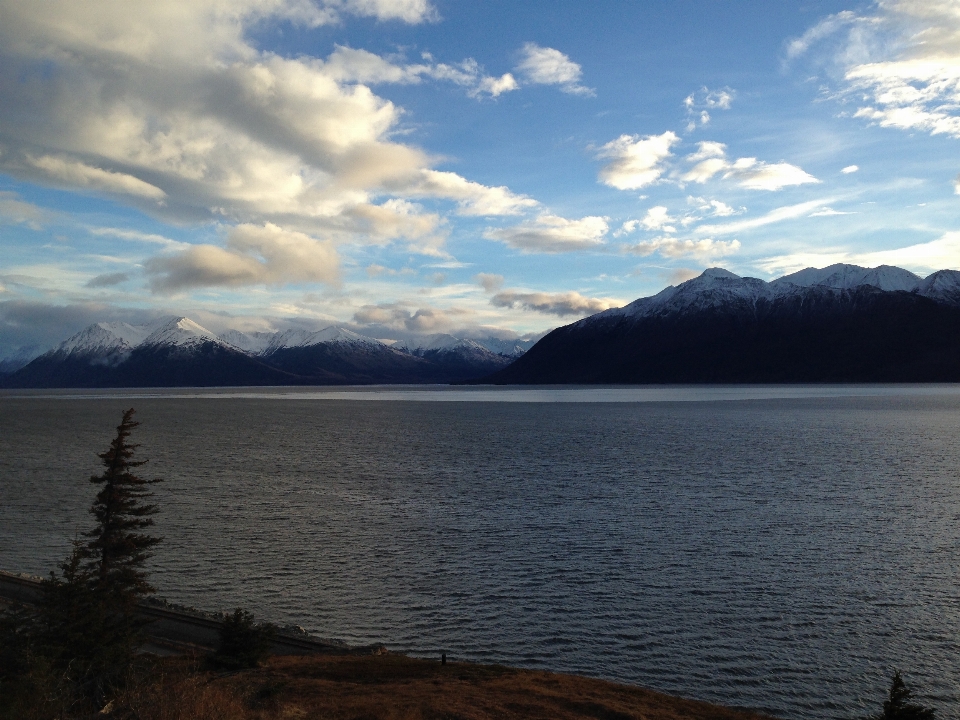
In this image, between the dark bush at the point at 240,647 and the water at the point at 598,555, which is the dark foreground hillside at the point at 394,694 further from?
the water at the point at 598,555

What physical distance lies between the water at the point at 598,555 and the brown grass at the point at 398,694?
2.50 metres

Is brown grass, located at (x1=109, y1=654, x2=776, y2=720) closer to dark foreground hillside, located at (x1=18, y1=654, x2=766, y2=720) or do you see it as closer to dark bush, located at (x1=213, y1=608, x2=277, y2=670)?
dark foreground hillside, located at (x1=18, y1=654, x2=766, y2=720)

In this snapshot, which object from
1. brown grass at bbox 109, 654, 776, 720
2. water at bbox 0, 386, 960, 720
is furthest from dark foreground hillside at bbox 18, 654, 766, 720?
water at bbox 0, 386, 960, 720

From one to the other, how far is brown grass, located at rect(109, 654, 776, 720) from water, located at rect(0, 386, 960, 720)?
2504 mm

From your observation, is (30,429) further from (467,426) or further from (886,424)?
(886,424)

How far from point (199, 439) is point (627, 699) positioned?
11210 centimetres

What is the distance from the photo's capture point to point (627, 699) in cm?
2378

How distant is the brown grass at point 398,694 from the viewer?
20.2 m

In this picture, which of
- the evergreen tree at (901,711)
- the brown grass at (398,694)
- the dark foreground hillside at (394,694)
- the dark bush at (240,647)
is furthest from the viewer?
the dark bush at (240,647)

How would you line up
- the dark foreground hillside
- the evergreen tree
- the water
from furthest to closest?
the water, the dark foreground hillside, the evergreen tree

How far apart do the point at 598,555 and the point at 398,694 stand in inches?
838

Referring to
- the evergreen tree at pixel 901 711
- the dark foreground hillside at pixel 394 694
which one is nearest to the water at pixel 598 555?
the dark foreground hillside at pixel 394 694

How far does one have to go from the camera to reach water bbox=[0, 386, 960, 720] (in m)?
28.1

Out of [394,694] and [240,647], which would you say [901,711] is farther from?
[240,647]
